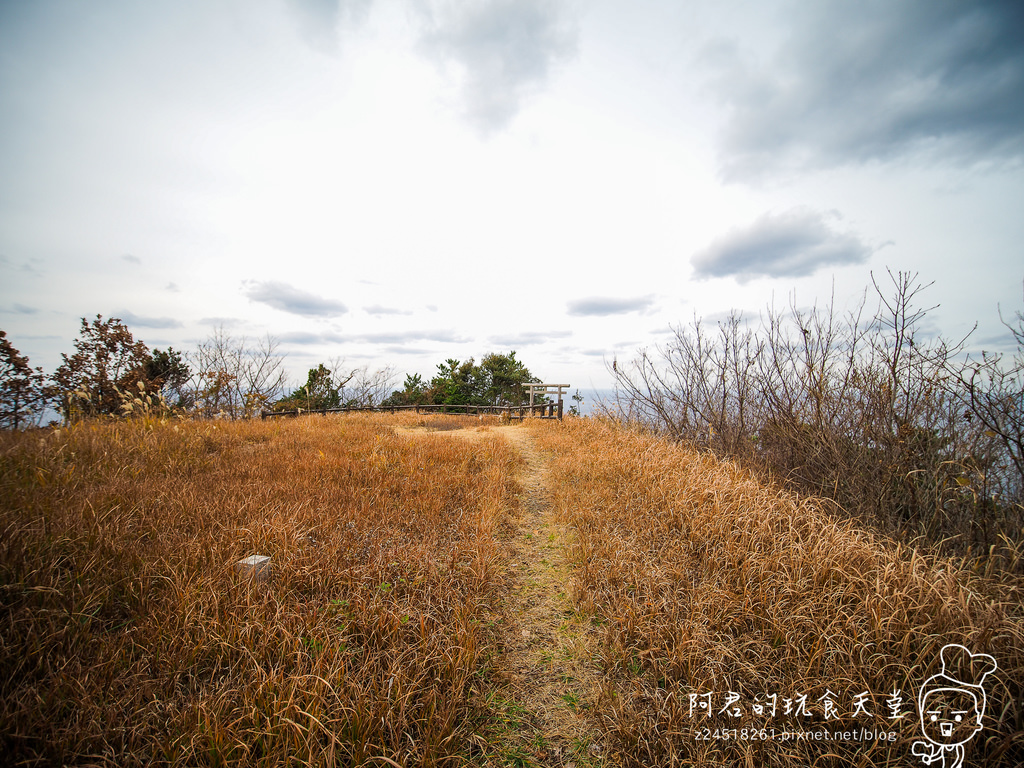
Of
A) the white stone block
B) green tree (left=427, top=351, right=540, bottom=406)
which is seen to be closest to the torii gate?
green tree (left=427, top=351, right=540, bottom=406)

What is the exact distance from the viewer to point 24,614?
7.36 ft

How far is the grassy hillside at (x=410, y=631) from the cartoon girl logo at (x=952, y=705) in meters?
0.06

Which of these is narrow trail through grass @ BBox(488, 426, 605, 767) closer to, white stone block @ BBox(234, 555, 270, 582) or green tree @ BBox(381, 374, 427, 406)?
white stone block @ BBox(234, 555, 270, 582)

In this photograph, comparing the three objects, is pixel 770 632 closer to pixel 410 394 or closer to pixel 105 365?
pixel 105 365

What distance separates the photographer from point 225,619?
252 centimetres

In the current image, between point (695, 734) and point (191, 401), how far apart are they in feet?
63.4

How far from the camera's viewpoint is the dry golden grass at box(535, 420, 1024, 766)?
2176 mm

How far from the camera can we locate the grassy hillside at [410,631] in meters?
1.95

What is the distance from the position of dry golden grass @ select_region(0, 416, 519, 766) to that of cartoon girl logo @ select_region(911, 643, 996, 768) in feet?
9.10

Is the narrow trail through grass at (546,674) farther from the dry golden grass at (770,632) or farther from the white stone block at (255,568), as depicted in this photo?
the white stone block at (255,568)

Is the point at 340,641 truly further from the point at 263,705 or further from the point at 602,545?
the point at 602,545

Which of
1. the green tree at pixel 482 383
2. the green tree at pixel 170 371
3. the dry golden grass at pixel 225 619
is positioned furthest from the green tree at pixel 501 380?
the dry golden grass at pixel 225 619

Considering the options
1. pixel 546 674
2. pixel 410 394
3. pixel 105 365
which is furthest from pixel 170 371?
pixel 546 674

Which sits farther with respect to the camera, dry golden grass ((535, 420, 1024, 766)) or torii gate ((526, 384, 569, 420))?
torii gate ((526, 384, 569, 420))
